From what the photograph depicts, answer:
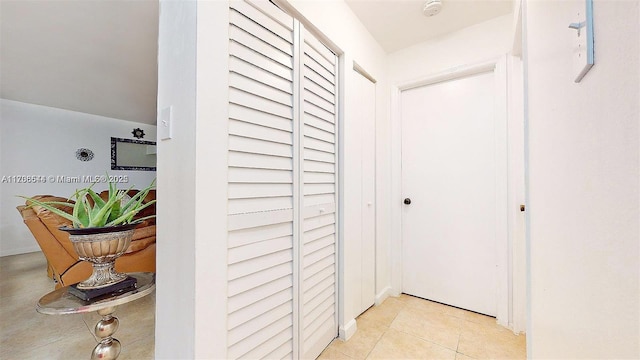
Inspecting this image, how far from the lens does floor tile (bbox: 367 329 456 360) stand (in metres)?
1.58

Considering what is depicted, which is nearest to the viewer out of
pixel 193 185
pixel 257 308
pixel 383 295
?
pixel 193 185

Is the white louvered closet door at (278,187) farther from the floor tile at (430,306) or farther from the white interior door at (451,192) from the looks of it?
the white interior door at (451,192)

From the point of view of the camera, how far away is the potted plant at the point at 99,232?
1.05 m

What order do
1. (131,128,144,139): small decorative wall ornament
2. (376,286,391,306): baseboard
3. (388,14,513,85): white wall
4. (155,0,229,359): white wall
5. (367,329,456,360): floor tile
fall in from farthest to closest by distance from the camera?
(131,128,144,139): small decorative wall ornament, (376,286,391,306): baseboard, (388,14,513,85): white wall, (367,329,456,360): floor tile, (155,0,229,359): white wall

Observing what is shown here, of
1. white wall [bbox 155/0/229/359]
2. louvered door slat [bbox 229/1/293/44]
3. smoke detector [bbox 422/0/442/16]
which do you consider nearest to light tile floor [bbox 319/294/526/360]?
white wall [bbox 155/0/229/359]

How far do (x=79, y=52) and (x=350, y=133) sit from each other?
3.06 m

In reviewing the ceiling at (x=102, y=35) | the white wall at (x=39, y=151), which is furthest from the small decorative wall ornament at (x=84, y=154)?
the ceiling at (x=102, y=35)

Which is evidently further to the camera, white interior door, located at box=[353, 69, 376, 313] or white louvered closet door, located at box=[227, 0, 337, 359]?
white interior door, located at box=[353, 69, 376, 313]

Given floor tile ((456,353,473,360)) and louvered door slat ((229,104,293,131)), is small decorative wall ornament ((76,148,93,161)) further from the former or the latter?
floor tile ((456,353,473,360))

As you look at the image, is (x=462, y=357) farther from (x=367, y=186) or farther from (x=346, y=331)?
(x=367, y=186)

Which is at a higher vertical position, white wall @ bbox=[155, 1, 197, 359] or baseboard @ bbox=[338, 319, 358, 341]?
white wall @ bbox=[155, 1, 197, 359]

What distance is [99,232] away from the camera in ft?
3.51

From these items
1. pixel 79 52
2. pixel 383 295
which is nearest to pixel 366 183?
pixel 383 295

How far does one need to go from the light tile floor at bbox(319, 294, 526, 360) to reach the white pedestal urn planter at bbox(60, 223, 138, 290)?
4.14 ft
